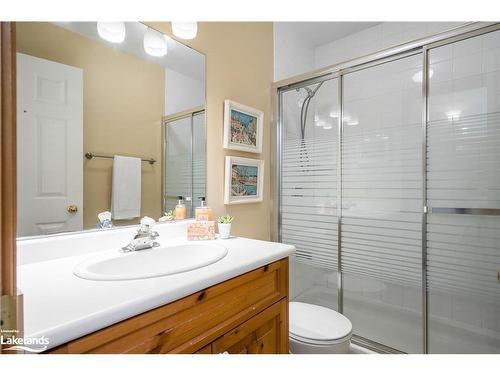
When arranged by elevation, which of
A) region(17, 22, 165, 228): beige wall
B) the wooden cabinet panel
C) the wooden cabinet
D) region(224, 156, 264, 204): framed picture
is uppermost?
region(17, 22, 165, 228): beige wall

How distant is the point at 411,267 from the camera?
1.61 m

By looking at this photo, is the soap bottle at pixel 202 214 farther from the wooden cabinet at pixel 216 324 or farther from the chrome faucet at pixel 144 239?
the wooden cabinet at pixel 216 324

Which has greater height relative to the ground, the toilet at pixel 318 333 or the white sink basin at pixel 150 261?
the white sink basin at pixel 150 261

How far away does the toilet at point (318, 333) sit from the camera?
4.09 ft

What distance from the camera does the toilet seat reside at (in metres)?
1.26

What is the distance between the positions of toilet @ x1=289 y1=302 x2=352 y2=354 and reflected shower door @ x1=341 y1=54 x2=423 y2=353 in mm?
472

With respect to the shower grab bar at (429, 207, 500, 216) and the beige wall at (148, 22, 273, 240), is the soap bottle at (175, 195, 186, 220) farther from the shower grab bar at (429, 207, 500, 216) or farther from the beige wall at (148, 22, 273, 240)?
the shower grab bar at (429, 207, 500, 216)

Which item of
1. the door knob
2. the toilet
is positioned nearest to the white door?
the door knob

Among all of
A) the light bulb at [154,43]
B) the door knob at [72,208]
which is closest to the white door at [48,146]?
the door knob at [72,208]

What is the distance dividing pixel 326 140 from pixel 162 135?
1150 millimetres

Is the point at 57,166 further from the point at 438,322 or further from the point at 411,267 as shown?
the point at 438,322

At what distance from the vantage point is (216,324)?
84cm

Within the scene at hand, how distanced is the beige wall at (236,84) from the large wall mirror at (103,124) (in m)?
0.10

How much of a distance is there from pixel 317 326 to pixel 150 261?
921mm
